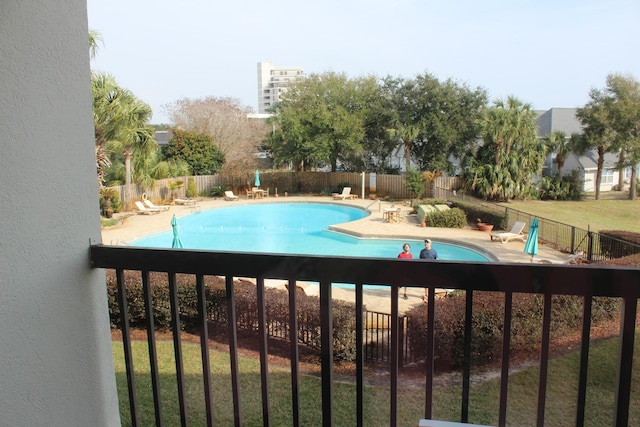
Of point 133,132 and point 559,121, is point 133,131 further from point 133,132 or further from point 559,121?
point 559,121

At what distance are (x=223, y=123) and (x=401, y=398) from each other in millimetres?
28178

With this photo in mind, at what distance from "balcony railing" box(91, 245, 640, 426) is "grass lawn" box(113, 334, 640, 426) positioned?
2515 millimetres

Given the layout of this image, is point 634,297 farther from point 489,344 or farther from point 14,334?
point 489,344

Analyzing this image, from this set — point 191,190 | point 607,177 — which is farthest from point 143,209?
point 607,177

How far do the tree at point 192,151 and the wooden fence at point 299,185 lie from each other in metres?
0.87

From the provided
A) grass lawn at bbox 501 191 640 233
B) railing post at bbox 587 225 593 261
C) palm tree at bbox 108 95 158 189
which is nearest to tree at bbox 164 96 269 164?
palm tree at bbox 108 95 158 189

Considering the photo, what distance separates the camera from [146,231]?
50.7ft

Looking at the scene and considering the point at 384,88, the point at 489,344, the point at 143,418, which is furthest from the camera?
the point at 384,88

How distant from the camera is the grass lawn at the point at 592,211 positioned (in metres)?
18.3

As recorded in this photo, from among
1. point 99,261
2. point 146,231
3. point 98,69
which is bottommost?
point 146,231

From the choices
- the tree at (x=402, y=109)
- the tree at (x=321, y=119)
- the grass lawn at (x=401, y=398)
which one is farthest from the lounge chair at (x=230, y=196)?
the grass lawn at (x=401, y=398)

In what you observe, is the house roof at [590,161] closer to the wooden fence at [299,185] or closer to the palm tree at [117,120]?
the wooden fence at [299,185]

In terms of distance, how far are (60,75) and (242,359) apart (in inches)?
172

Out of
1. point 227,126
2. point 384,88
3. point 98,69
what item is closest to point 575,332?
point 98,69
